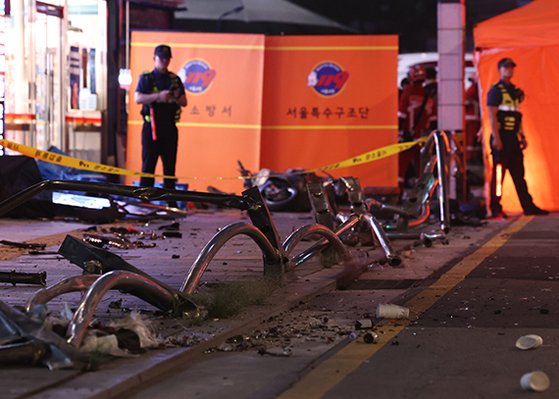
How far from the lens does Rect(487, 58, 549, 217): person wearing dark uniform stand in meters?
16.6

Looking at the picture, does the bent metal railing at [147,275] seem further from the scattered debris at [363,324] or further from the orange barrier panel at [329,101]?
the orange barrier panel at [329,101]

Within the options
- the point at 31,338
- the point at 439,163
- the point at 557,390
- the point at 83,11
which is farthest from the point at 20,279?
the point at 83,11

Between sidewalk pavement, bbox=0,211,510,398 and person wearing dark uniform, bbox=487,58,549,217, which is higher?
person wearing dark uniform, bbox=487,58,549,217

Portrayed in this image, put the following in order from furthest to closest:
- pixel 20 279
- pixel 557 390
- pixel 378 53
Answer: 1. pixel 378 53
2. pixel 20 279
3. pixel 557 390

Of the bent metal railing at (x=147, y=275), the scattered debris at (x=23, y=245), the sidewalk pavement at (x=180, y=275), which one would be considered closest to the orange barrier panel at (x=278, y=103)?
the sidewalk pavement at (x=180, y=275)

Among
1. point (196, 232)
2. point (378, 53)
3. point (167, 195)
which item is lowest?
point (196, 232)

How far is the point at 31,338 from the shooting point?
5.89 metres

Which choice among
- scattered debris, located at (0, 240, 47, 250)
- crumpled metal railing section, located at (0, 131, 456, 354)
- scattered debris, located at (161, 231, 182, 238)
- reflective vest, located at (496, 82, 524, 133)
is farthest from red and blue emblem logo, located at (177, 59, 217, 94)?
scattered debris, located at (0, 240, 47, 250)

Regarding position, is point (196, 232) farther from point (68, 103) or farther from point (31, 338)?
point (31, 338)

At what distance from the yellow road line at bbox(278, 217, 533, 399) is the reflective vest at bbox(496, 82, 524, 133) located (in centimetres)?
632

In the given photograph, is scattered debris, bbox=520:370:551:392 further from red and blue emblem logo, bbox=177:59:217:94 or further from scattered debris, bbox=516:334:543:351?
red and blue emblem logo, bbox=177:59:217:94

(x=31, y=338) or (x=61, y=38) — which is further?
(x=61, y=38)

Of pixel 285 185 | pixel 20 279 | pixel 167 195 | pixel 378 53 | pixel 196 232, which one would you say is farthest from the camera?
pixel 378 53

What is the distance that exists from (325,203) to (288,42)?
8.35 meters
